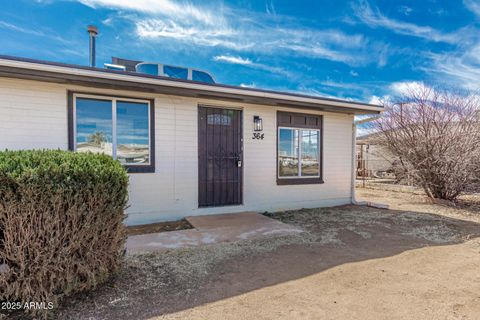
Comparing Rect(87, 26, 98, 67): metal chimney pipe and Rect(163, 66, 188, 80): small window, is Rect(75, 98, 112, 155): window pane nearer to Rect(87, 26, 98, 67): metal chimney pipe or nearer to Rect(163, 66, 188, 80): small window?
Rect(87, 26, 98, 67): metal chimney pipe

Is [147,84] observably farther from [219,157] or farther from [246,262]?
[246,262]

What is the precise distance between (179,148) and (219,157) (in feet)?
3.01

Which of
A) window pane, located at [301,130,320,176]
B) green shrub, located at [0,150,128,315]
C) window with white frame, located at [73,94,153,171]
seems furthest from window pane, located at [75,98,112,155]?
window pane, located at [301,130,320,176]

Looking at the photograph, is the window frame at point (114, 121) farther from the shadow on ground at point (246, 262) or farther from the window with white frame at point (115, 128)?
the shadow on ground at point (246, 262)

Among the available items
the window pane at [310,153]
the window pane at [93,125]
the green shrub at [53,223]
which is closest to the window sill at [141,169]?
the window pane at [93,125]

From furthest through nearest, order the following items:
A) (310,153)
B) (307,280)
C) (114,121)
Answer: (310,153) < (114,121) < (307,280)

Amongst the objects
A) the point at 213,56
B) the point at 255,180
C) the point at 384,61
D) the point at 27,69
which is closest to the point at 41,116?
the point at 27,69

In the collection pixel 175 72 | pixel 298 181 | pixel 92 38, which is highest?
pixel 92 38

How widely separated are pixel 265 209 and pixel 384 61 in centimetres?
951

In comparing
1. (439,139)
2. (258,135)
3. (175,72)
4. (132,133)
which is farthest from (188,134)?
(439,139)

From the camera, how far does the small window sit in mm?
7970

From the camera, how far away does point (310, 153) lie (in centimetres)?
695

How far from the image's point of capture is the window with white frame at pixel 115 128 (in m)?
4.72

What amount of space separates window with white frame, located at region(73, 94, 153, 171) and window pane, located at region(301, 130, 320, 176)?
3.75 m
